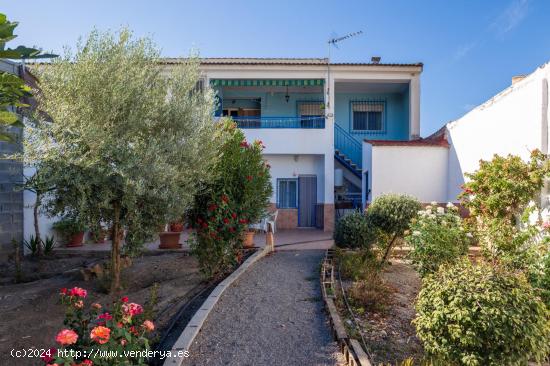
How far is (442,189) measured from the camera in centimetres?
1564

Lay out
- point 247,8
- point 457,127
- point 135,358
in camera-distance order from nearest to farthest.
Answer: point 135,358 < point 247,8 < point 457,127

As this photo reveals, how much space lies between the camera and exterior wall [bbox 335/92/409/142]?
20.5 m

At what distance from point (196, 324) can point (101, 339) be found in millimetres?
2164

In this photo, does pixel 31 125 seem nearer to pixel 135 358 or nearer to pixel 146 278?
pixel 146 278

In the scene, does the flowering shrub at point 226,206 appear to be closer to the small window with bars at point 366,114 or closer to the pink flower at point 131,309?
the pink flower at point 131,309

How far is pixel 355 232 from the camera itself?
415 inches

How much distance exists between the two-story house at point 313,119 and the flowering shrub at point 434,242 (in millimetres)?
8452

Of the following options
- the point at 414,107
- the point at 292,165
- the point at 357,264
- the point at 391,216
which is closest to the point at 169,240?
the point at 357,264

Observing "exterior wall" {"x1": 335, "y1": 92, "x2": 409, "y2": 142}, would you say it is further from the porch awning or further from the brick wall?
the brick wall

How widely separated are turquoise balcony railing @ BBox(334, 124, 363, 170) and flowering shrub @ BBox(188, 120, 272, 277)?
10.7 m

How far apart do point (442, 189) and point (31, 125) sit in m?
13.4

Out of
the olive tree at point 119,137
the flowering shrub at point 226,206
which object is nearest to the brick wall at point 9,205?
the olive tree at point 119,137

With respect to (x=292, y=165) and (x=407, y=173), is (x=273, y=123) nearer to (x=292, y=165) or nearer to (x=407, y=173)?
(x=292, y=165)

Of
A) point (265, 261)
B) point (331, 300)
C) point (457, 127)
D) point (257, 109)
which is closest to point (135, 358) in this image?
point (331, 300)
